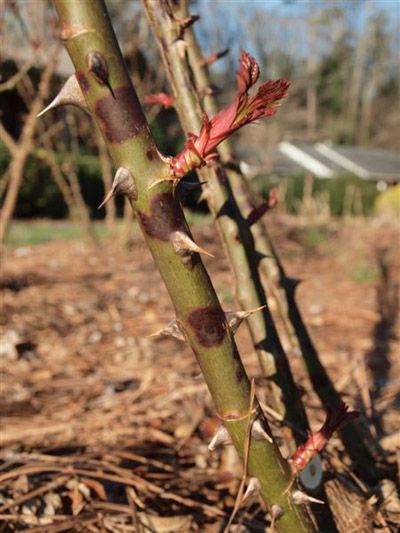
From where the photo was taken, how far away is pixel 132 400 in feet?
7.28

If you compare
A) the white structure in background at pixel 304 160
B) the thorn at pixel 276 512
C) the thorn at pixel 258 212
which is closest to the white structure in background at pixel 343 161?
the white structure in background at pixel 304 160

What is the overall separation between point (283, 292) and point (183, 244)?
72 cm

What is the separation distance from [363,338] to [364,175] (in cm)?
3137

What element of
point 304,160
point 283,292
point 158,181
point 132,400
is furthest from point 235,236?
point 304,160

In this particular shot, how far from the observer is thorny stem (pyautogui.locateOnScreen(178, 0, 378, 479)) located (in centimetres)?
137

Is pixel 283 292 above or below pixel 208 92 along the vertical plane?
below

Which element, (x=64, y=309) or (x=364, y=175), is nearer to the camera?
(x=64, y=309)

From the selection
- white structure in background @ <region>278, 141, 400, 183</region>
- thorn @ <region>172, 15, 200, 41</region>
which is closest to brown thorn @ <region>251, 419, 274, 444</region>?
thorn @ <region>172, 15, 200, 41</region>

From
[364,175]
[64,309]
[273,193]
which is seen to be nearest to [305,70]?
[364,175]

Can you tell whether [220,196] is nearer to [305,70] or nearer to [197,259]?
[197,259]

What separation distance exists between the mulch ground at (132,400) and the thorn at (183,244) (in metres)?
0.22

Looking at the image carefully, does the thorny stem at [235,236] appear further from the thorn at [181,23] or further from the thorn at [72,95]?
the thorn at [72,95]

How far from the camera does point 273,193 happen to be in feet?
4.32

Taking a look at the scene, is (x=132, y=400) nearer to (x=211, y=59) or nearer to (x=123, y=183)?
(x=211, y=59)
